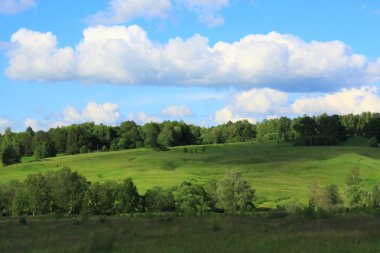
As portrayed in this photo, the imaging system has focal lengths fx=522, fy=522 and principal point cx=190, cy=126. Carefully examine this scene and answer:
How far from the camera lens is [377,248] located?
1498 cm

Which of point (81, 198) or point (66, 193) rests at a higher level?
point (66, 193)

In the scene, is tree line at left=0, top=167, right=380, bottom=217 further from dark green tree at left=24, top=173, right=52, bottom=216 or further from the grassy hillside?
the grassy hillside

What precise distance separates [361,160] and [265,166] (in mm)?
31229

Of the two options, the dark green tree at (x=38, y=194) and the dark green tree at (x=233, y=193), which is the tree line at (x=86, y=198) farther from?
the dark green tree at (x=233, y=193)

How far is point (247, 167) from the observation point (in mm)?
169000

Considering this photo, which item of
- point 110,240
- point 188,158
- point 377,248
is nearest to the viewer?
point 377,248

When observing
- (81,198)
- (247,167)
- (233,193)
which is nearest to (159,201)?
(81,198)

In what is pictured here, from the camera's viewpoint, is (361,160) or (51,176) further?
(361,160)

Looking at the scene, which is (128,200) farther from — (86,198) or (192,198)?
(192,198)

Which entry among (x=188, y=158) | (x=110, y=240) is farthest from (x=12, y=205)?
(x=188, y=158)

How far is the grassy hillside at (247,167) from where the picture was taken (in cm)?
13794

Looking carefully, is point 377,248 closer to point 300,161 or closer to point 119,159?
point 300,161

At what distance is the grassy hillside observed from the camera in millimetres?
137938

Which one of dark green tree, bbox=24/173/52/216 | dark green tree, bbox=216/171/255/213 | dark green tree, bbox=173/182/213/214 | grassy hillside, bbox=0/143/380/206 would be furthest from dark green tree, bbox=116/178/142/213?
grassy hillside, bbox=0/143/380/206
